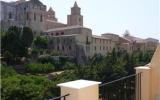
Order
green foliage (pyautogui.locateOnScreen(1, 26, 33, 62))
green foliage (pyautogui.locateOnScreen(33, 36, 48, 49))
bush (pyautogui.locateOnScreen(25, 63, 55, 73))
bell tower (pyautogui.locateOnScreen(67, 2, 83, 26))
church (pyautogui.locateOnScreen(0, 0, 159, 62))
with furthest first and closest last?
bell tower (pyautogui.locateOnScreen(67, 2, 83, 26)), church (pyautogui.locateOnScreen(0, 0, 159, 62)), green foliage (pyautogui.locateOnScreen(33, 36, 48, 49)), green foliage (pyautogui.locateOnScreen(1, 26, 33, 62)), bush (pyautogui.locateOnScreen(25, 63, 55, 73))

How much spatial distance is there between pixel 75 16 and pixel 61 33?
10.3 m

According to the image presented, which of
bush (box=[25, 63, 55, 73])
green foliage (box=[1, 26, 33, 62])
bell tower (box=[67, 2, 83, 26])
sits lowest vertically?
bush (box=[25, 63, 55, 73])

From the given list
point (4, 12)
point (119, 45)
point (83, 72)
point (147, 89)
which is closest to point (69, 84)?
point (147, 89)

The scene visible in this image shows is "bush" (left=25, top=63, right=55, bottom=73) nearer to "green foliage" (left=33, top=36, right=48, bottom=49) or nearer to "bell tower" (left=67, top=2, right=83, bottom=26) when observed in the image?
"green foliage" (left=33, top=36, right=48, bottom=49)

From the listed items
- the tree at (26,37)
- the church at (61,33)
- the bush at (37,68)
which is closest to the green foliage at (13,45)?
the tree at (26,37)

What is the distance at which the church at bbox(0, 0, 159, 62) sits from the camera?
172ft

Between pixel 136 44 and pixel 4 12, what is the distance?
1255 inches

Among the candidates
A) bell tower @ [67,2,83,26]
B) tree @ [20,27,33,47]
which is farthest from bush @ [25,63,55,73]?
bell tower @ [67,2,83,26]

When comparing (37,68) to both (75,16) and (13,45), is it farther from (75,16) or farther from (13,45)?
(75,16)

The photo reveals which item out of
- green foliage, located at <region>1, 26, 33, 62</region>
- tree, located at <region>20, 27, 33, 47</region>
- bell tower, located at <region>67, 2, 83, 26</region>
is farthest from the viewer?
bell tower, located at <region>67, 2, 83, 26</region>

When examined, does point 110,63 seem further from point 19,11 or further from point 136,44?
point 136,44

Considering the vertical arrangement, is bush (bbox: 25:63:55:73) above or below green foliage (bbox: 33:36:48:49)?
below

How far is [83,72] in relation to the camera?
2928 cm

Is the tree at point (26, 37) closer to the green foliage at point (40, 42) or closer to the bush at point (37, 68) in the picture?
the green foliage at point (40, 42)
